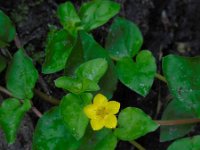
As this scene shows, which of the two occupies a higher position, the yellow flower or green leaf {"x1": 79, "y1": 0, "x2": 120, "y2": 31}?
green leaf {"x1": 79, "y1": 0, "x2": 120, "y2": 31}

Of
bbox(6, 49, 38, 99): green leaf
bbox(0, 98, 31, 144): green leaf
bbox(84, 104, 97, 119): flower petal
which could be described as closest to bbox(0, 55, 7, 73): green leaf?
bbox(6, 49, 38, 99): green leaf

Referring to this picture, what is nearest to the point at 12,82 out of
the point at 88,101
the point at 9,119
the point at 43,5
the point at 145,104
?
the point at 9,119

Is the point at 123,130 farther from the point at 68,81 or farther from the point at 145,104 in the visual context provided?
the point at 145,104

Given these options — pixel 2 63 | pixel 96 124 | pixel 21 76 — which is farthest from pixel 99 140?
pixel 2 63

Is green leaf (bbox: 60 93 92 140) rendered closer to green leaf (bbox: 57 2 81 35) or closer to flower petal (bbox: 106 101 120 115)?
flower petal (bbox: 106 101 120 115)

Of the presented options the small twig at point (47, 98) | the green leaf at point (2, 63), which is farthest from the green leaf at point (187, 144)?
the green leaf at point (2, 63)

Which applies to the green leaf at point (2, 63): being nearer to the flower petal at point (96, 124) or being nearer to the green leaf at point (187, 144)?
the flower petal at point (96, 124)
